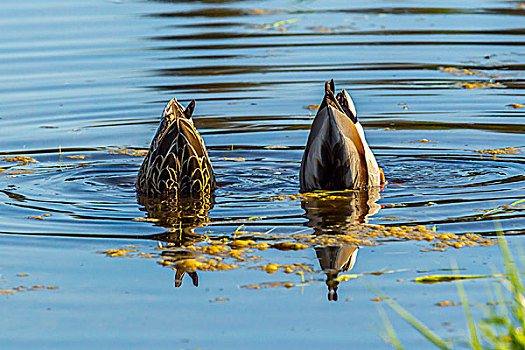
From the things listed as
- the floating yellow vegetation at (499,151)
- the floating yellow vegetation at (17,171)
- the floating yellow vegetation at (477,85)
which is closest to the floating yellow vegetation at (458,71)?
the floating yellow vegetation at (477,85)

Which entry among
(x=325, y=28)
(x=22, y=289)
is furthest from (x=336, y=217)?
(x=325, y=28)

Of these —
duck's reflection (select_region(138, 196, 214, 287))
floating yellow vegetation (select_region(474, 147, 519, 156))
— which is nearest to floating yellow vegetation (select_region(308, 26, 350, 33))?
floating yellow vegetation (select_region(474, 147, 519, 156))

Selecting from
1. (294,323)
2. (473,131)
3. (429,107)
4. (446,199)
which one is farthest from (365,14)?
(294,323)

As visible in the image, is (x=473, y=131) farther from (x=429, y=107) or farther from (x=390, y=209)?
(x=390, y=209)

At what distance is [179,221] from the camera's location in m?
7.32

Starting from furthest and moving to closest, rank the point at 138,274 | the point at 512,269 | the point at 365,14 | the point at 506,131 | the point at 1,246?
1. the point at 365,14
2. the point at 506,131
3. the point at 1,246
4. the point at 138,274
5. the point at 512,269

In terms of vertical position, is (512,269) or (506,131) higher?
(506,131)

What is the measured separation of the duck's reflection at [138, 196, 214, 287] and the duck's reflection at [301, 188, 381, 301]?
0.77 metres

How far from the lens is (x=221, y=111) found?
11656 mm

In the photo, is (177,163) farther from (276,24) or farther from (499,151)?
(276,24)

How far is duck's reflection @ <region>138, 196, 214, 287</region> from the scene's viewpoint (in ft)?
20.7

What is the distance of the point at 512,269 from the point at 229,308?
161 cm

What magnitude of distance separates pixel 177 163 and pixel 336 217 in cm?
139

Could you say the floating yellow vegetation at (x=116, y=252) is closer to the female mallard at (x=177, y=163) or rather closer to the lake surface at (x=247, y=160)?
the lake surface at (x=247, y=160)
